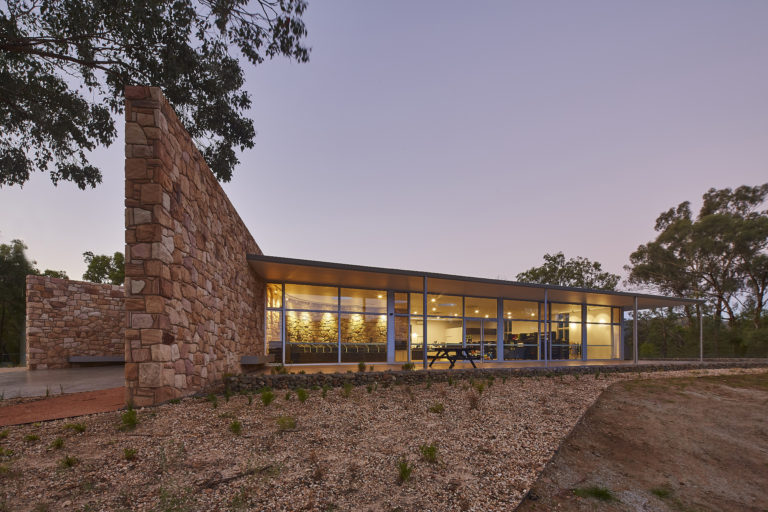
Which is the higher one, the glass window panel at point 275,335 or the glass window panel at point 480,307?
the glass window panel at point 480,307

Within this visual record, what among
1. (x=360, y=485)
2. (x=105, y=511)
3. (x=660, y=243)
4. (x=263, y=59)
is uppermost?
(x=263, y=59)

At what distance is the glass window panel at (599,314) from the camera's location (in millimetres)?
16516

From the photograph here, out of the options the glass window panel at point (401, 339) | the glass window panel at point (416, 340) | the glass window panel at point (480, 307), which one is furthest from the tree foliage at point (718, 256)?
the glass window panel at point (401, 339)

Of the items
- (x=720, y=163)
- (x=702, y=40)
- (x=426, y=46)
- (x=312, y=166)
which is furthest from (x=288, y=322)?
(x=720, y=163)

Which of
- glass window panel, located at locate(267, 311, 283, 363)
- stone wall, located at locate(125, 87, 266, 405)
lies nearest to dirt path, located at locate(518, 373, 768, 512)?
stone wall, located at locate(125, 87, 266, 405)

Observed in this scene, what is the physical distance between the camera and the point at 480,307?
1452cm

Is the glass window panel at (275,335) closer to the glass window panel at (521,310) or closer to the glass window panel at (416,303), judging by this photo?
the glass window panel at (416,303)

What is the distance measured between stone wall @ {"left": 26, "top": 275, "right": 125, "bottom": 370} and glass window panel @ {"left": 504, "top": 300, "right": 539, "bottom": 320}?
14.7m

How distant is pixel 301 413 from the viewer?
16.4ft

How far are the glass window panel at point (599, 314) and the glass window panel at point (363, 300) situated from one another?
10444mm

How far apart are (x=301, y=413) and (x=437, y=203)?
1055 inches

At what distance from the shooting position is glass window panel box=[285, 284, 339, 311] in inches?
468

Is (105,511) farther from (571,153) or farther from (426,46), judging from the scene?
(571,153)

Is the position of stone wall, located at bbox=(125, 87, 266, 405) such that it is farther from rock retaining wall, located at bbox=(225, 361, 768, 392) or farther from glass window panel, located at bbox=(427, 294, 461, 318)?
glass window panel, located at bbox=(427, 294, 461, 318)
